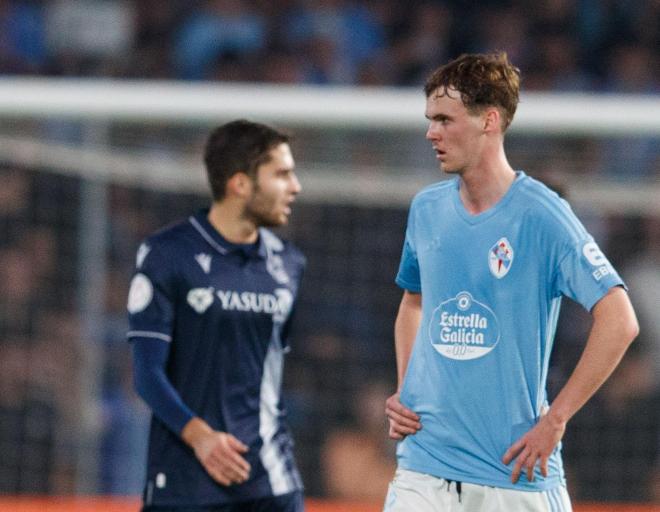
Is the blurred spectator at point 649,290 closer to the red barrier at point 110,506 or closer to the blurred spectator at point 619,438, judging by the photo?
the blurred spectator at point 619,438

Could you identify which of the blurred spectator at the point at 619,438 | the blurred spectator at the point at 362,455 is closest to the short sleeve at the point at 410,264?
the blurred spectator at the point at 362,455

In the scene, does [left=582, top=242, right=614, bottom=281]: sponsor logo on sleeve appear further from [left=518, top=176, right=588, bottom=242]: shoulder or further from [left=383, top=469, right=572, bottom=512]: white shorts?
[left=383, top=469, right=572, bottom=512]: white shorts

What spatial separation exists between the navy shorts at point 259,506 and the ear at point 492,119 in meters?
1.35

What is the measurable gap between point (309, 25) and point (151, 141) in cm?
251

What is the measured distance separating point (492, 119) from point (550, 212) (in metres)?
0.27

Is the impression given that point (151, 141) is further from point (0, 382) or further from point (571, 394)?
point (571, 394)

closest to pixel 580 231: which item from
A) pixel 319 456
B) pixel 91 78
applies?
pixel 319 456

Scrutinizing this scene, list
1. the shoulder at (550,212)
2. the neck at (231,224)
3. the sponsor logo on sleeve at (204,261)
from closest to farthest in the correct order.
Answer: the shoulder at (550,212), the sponsor logo on sleeve at (204,261), the neck at (231,224)

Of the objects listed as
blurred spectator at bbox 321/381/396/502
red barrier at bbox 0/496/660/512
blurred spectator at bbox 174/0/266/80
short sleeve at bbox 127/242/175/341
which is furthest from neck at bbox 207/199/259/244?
blurred spectator at bbox 174/0/266/80

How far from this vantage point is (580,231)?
139 inches

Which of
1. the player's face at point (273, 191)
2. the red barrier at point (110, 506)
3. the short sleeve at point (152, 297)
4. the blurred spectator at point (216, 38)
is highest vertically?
the blurred spectator at point (216, 38)

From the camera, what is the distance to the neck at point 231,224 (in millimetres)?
4543

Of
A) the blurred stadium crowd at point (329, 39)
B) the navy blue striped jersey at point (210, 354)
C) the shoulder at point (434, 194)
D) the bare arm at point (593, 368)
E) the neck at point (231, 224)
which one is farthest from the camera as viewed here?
the blurred stadium crowd at point (329, 39)

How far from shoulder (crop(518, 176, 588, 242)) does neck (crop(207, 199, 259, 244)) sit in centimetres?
118
